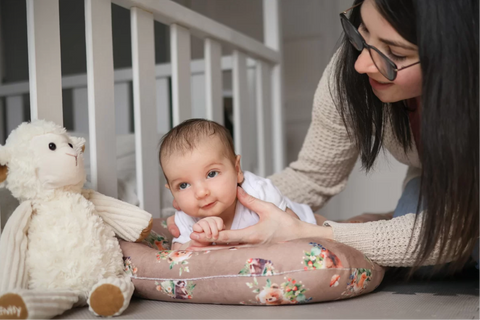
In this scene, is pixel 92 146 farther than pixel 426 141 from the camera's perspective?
Yes

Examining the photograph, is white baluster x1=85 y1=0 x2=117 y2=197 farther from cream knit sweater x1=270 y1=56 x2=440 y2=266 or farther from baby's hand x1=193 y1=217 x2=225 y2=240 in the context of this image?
cream knit sweater x1=270 y1=56 x2=440 y2=266

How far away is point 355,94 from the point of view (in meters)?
1.08

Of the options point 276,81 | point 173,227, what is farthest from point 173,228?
point 276,81

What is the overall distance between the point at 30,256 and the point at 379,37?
68 cm

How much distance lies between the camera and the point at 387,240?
38.2 inches

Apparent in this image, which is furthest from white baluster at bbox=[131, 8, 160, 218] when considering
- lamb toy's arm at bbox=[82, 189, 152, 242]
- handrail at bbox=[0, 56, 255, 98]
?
handrail at bbox=[0, 56, 255, 98]

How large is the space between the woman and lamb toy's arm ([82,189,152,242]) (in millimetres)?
115

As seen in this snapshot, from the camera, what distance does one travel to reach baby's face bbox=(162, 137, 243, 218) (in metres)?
1.02

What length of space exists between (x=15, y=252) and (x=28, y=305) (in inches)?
4.3

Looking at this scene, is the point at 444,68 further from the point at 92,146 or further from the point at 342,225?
the point at 92,146

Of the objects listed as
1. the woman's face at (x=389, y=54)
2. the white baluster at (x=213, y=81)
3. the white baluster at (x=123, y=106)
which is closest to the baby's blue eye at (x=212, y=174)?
the woman's face at (x=389, y=54)

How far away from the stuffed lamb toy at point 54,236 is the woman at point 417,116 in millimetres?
199

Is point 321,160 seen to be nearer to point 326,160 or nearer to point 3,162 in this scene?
point 326,160

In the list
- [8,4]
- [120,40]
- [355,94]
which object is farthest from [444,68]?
[8,4]
